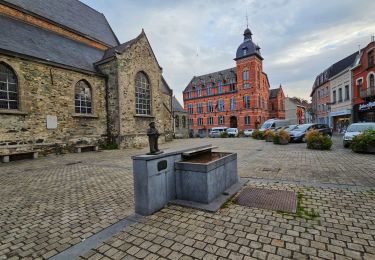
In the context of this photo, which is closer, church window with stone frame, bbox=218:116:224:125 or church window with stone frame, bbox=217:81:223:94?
church window with stone frame, bbox=218:116:224:125

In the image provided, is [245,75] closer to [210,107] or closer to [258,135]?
[210,107]

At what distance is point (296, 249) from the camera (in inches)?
102

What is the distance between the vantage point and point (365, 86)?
21.9 m

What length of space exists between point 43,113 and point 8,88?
2.05 metres

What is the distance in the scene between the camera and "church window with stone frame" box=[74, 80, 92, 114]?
47.9 feet

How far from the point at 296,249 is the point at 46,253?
10.6ft

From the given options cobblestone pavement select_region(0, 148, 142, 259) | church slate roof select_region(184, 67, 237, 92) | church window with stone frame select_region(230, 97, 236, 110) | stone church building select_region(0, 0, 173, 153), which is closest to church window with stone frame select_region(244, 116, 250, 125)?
church window with stone frame select_region(230, 97, 236, 110)

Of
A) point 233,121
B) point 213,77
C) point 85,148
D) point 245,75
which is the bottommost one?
point 85,148

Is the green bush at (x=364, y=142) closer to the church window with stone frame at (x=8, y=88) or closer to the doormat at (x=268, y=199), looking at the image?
the doormat at (x=268, y=199)

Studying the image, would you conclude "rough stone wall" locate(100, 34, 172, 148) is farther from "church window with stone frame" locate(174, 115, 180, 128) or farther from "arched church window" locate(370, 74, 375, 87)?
"arched church window" locate(370, 74, 375, 87)

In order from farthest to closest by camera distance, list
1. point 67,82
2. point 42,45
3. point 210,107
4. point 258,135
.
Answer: point 210,107, point 258,135, point 42,45, point 67,82

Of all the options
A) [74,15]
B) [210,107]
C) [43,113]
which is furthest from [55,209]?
[210,107]

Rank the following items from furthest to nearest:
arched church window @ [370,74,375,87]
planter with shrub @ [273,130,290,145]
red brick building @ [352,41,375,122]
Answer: arched church window @ [370,74,375,87] → red brick building @ [352,41,375,122] → planter with shrub @ [273,130,290,145]

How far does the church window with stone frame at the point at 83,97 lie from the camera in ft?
47.9
